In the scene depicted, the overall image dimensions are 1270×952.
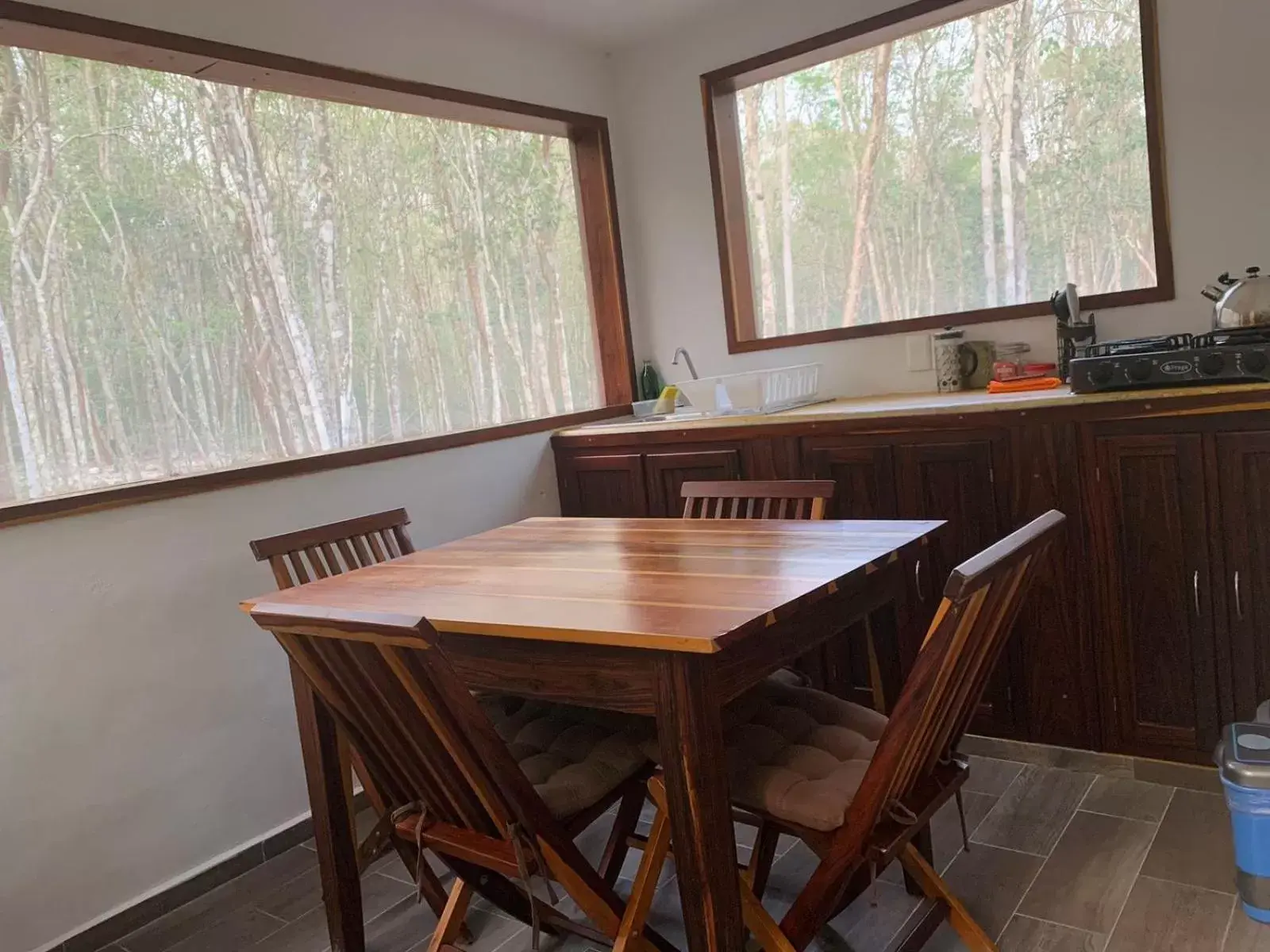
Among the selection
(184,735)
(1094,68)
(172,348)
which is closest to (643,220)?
(1094,68)

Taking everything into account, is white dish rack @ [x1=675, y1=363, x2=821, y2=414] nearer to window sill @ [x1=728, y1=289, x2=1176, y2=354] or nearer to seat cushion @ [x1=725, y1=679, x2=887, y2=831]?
window sill @ [x1=728, y1=289, x2=1176, y2=354]

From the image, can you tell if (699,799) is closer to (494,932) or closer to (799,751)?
(799,751)

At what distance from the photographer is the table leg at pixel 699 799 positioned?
4.73 feet

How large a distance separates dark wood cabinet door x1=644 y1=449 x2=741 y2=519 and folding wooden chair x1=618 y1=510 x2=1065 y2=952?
135 cm

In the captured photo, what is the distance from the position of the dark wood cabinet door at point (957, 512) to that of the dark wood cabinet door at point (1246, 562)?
512mm

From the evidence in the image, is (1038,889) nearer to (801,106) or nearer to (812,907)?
(812,907)

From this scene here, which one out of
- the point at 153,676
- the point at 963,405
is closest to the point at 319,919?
the point at 153,676

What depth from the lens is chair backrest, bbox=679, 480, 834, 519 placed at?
2387mm

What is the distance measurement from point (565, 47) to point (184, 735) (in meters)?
2.84

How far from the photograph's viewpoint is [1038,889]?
2.11 meters

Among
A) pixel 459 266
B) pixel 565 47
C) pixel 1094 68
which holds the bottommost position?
pixel 459 266

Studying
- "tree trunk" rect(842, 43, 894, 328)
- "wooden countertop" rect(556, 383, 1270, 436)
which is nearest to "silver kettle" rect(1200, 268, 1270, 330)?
"wooden countertop" rect(556, 383, 1270, 436)

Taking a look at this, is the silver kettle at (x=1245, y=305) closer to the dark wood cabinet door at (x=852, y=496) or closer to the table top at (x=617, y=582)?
the dark wood cabinet door at (x=852, y=496)

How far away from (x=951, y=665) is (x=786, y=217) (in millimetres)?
2611
